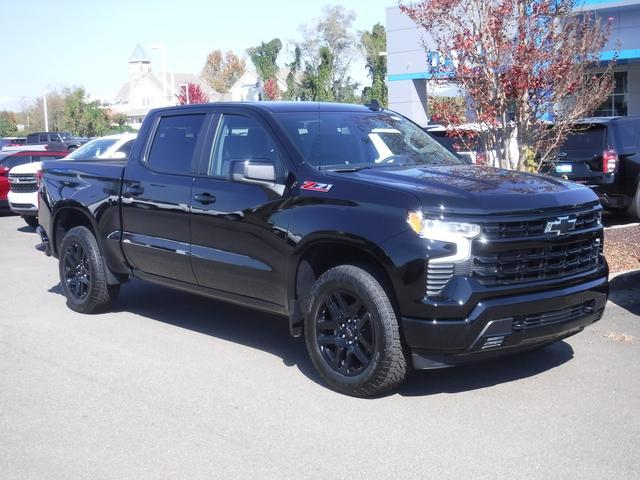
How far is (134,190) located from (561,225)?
3716mm

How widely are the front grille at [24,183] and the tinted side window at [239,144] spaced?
373 inches

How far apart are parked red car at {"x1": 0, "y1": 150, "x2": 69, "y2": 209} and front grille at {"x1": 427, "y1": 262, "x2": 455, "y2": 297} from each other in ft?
48.5

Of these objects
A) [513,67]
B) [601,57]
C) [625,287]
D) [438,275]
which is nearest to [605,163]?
[513,67]

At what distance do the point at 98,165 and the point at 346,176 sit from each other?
316 centimetres

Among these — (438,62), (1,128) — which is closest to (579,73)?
(438,62)

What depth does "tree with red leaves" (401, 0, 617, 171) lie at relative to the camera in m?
8.89

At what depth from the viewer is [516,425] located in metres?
4.84

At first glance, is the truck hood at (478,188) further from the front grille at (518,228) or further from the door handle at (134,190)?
the door handle at (134,190)

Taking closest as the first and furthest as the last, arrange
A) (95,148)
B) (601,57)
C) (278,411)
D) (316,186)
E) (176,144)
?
(278,411)
(316,186)
(176,144)
(95,148)
(601,57)

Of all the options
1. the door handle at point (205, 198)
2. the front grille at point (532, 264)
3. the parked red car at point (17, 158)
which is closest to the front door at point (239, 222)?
the door handle at point (205, 198)

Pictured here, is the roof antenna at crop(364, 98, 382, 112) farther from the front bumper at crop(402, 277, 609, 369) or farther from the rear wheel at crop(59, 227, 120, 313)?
the rear wheel at crop(59, 227, 120, 313)

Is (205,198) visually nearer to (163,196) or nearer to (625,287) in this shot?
(163,196)

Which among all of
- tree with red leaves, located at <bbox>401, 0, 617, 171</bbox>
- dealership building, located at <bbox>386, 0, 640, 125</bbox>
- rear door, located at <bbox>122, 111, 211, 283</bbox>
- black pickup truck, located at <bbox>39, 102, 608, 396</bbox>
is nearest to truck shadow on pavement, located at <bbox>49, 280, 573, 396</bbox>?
black pickup truck, located at <bbox>39, 102, 608, 396</bbox>

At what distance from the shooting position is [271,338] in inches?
278
